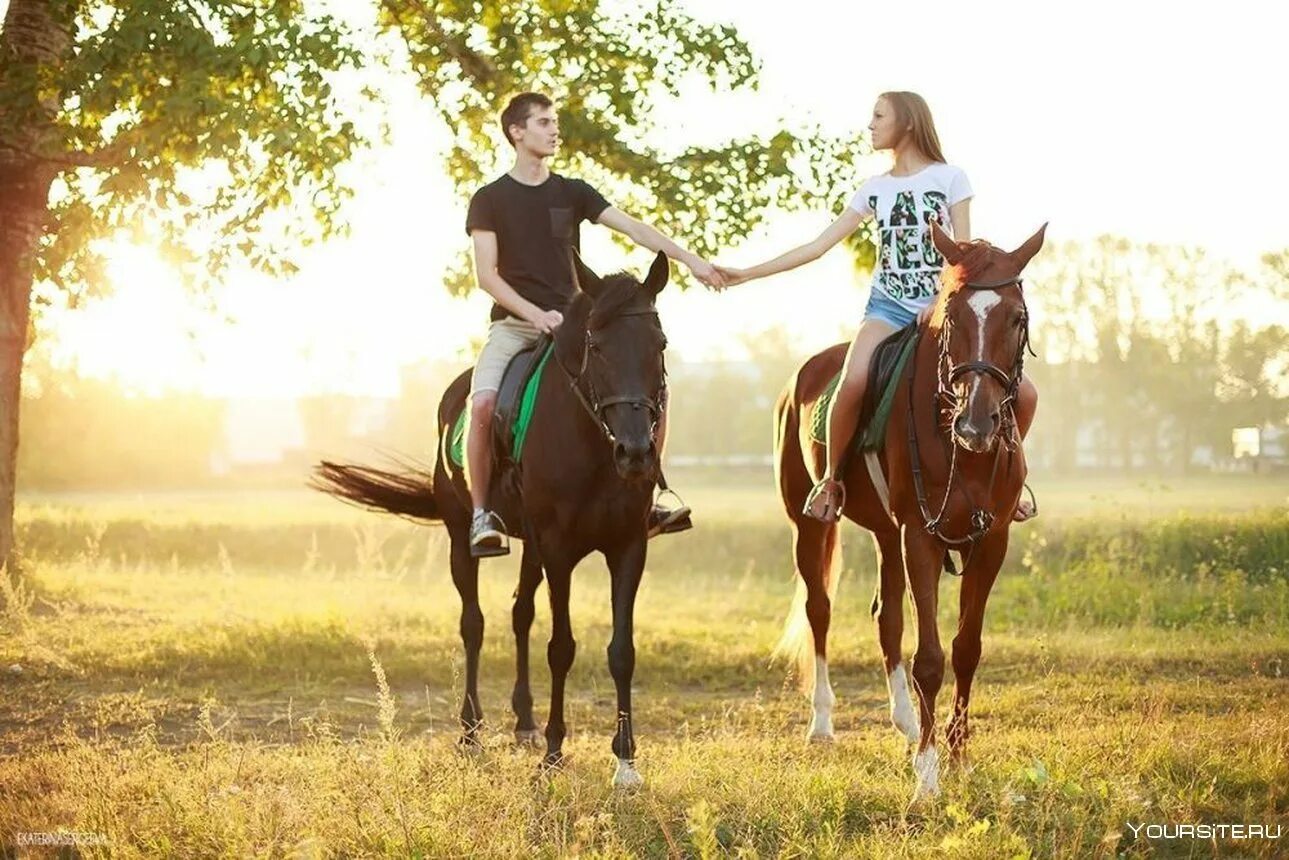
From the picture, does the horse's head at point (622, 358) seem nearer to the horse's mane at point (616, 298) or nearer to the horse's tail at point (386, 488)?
the horse's mane at point (616, 298)

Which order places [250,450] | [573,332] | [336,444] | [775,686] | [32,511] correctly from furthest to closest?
[250,450] < [336,444] < [32,511] < [775,686] < [573,332]

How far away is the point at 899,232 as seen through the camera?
741 cm

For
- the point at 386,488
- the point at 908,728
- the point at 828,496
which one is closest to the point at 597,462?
the point at 828,496

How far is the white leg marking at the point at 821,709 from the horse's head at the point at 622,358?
234 centimetres

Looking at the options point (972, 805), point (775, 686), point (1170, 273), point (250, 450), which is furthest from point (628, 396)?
point (250, 450)

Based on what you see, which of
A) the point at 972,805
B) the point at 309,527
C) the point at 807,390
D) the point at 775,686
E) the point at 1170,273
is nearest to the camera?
the point at 972,805

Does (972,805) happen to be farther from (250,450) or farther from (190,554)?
(250,450)

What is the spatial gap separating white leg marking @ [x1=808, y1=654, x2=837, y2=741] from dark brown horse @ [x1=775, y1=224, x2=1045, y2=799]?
0.03 feet

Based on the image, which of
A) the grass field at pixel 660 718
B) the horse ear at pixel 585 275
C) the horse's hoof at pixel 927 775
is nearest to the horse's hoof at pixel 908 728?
the grass field at pixel 660 718

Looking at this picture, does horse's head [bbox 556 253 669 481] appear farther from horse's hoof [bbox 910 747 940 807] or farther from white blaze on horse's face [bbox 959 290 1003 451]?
horse's hoof [bbox 910 747 940 807]

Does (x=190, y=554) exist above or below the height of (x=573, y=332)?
below

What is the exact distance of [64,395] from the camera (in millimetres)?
49969

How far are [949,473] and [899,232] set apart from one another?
1.37 meters

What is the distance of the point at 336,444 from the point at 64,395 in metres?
29.3
